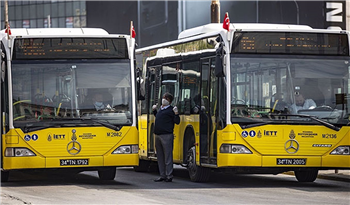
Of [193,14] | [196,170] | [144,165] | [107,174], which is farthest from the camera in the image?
[193,14]

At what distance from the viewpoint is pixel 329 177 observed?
1964 centimetres

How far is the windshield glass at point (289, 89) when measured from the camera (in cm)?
1664

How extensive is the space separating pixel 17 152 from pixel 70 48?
2227 mm

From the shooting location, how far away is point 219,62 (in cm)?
1655

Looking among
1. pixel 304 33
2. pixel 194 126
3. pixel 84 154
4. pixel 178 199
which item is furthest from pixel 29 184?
pixel 304 33

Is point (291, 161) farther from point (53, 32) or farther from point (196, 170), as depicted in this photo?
point (53, 32)

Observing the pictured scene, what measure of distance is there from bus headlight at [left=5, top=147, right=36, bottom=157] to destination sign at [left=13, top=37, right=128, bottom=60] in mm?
1711

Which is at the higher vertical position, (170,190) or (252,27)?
(252,27)

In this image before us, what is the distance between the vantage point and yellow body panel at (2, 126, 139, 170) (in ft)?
56.1

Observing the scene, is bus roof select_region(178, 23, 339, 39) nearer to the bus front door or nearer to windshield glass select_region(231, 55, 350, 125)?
windshield glass select_region(231, 55, 350, 125)

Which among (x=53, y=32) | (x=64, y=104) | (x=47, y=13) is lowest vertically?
(x=64, y=104)

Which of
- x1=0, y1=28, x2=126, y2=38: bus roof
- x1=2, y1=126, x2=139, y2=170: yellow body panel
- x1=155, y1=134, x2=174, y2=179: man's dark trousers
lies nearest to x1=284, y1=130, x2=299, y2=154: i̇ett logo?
x1=155, y1=134, x2=174, y2=179: man's dark trousers

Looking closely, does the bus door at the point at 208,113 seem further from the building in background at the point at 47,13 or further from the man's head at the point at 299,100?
the building in background at the point at 47,13

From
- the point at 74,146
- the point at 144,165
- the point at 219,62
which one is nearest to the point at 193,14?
the point at 144,165
